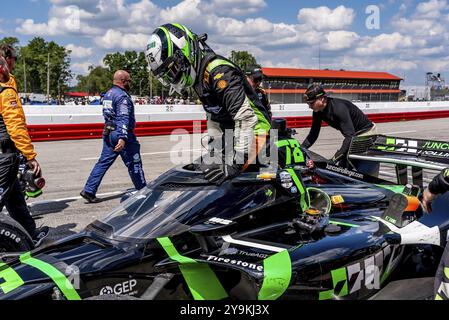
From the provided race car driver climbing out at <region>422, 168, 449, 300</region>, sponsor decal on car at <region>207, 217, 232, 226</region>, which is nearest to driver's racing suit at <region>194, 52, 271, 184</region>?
sponsor decal on car at <region>207, 217, 232, 226</region>

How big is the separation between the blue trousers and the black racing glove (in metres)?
3.44

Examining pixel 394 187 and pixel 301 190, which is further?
pixel 394 187

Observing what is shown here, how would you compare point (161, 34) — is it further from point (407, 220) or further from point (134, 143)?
point (134, 143)

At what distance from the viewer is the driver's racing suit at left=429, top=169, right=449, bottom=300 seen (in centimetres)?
262

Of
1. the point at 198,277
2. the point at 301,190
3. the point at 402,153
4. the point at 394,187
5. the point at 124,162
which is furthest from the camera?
the point at 124,162

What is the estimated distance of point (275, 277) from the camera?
2730 mm

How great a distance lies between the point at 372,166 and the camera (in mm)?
5914

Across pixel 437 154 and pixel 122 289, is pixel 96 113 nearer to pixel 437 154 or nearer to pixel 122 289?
pixel 437 154

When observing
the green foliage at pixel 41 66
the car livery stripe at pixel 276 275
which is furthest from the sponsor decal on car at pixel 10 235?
the green foliage at pixel 41 66

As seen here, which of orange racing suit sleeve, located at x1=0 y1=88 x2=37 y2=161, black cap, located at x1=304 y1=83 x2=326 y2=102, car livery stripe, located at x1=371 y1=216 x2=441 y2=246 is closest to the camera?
car livery stripe, located at x1=371 y1=216 x2=441 y2=246

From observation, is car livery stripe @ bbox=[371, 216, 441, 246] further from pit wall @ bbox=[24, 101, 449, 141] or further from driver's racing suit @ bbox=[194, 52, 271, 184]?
pit wall @ bbox=[24, 101, 449, 141]

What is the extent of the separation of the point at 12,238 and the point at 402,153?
4.17 m

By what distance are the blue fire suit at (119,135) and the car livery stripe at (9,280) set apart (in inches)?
154

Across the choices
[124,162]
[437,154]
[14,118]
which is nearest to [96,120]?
[124,162]
